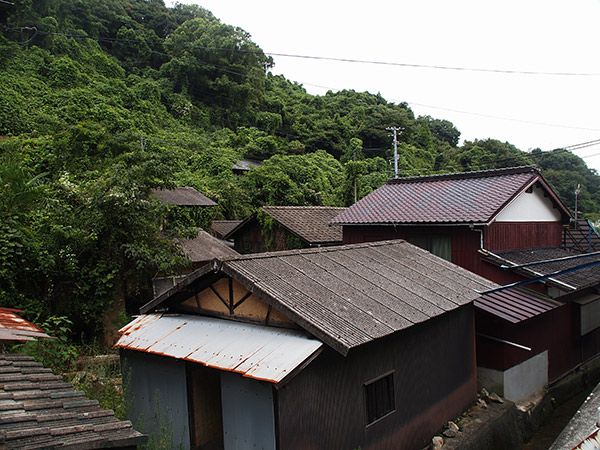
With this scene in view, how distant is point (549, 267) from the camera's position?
1341 cm

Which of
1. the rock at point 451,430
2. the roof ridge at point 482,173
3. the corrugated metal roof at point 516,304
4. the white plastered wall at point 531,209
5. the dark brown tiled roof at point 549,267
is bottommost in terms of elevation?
the rock at point 451,430

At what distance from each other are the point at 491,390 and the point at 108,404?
951cm

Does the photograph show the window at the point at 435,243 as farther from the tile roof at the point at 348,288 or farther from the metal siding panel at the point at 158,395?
the metal siding panel at the point at 158,395

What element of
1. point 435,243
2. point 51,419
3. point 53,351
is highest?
point 51,419

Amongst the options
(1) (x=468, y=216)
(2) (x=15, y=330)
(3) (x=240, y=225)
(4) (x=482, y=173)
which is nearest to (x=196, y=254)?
(3) (x=240, y=225)

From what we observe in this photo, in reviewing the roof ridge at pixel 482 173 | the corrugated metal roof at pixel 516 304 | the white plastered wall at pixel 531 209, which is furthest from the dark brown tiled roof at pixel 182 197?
the corrugated metal roof at pixel 516 304

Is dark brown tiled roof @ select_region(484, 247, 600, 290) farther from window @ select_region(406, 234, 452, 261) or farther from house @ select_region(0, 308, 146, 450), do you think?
house @ select_region(0, 308, 146, 450)

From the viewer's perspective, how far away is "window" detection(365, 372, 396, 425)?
697 cm

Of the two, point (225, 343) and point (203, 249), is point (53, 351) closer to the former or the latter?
point (225, 343)

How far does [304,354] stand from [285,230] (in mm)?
14268

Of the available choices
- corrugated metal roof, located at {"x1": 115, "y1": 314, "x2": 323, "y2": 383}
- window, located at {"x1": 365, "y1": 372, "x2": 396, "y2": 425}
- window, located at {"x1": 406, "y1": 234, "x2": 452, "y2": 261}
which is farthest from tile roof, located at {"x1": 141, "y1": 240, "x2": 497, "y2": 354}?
window, located at {"x1": 406, "y1": 234, "x2": 452, "y2": 261}

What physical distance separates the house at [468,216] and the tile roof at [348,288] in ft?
11.2

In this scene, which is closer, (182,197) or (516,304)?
(516,304)

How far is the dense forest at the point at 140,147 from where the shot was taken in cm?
1187
